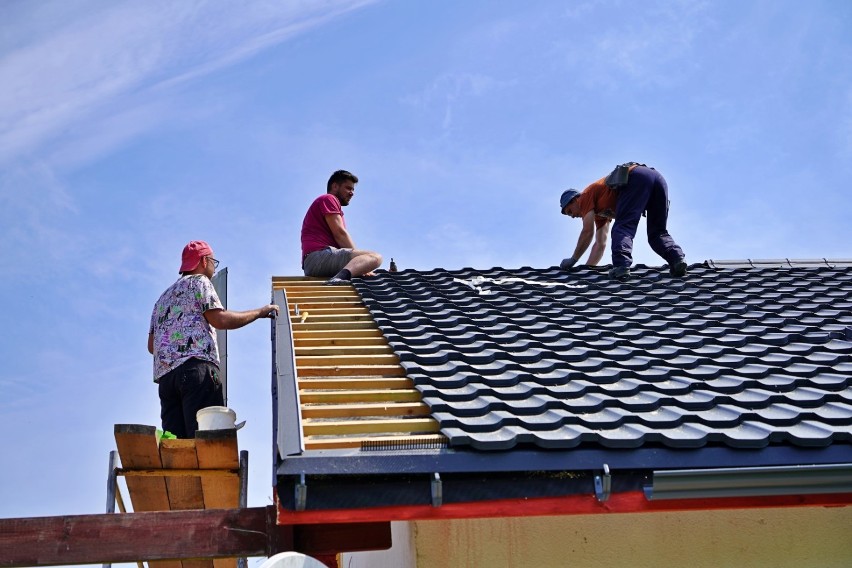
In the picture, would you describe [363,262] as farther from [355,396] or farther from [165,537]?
[165,537]

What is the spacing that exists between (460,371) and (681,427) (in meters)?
1.25

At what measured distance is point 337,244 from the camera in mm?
8117

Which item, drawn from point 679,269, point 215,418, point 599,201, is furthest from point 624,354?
point 599,201

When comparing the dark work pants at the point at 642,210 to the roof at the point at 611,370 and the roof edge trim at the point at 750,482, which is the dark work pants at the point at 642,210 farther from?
the roof edge trim at the point at 750,482

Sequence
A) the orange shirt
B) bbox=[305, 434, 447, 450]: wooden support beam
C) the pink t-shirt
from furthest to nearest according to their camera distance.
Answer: the orange shirt
the pink t-shirt
bbox=[305, 434, 447, 450]: wooden support beam

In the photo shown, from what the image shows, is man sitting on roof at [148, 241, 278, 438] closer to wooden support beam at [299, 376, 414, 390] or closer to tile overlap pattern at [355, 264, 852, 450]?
tile overlap pattern at [355, 264, 852, 450]

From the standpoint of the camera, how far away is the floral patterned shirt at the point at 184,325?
5.76 metres

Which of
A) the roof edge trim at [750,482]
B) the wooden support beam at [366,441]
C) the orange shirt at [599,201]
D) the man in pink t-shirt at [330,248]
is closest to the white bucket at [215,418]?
the wooden support beam at [366,441]

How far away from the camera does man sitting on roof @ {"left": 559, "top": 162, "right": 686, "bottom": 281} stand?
8.22 m

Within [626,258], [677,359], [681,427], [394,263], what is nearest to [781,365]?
[677,359]

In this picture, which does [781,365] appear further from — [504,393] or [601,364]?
[504,393]

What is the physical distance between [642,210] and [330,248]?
9.66ft

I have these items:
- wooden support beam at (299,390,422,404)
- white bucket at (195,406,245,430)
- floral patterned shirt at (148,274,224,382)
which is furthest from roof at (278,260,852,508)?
floral patterned shirt at (148,274,224,382)

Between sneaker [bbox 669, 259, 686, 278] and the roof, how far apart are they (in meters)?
0.08
